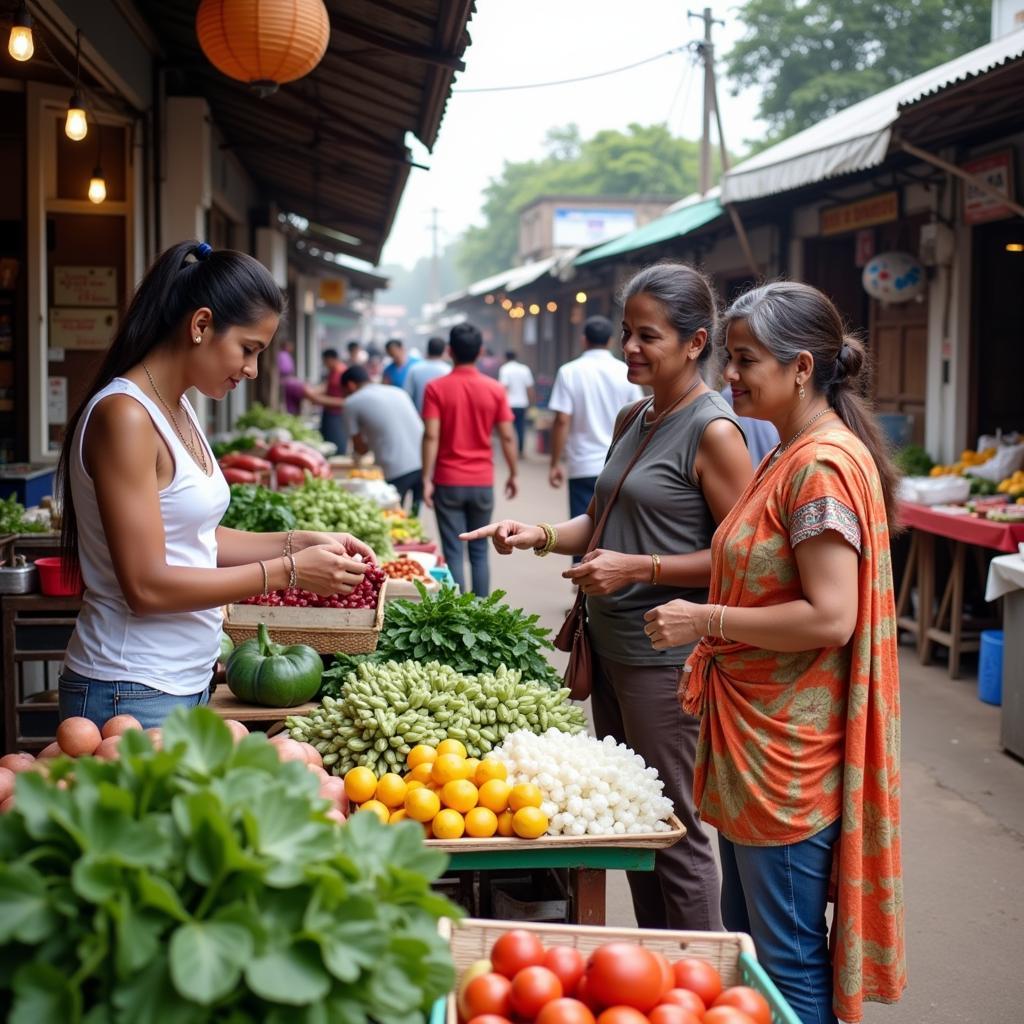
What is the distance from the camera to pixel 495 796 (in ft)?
9.05

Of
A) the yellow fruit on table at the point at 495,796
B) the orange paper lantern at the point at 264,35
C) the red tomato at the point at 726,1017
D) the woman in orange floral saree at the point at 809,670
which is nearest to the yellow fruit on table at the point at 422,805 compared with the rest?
the yellow fruit on table at the point at 495,796

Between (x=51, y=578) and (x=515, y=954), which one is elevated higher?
(x=51, y=578)

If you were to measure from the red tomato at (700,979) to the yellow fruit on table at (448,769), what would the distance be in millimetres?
871

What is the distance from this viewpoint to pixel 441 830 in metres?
2.69

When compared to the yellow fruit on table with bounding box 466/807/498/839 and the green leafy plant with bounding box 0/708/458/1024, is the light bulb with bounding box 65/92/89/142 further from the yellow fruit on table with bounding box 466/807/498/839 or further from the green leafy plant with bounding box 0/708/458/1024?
the green leafy plant with bounding box 0/708/458/1024

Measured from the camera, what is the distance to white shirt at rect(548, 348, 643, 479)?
28.5 feet

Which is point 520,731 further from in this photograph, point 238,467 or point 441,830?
point 238,467

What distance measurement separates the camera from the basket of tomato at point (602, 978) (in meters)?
1.92

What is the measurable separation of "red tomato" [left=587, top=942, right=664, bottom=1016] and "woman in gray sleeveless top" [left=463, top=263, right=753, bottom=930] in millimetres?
1338

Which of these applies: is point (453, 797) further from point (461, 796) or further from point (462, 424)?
point (462, 424)

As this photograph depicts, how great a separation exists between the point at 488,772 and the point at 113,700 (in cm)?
85

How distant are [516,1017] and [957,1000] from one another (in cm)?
240

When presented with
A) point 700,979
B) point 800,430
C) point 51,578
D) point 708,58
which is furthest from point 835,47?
point 700,979

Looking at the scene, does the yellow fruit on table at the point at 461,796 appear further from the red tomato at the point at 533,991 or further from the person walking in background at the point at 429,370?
the person walking in background at the point at 429,370
